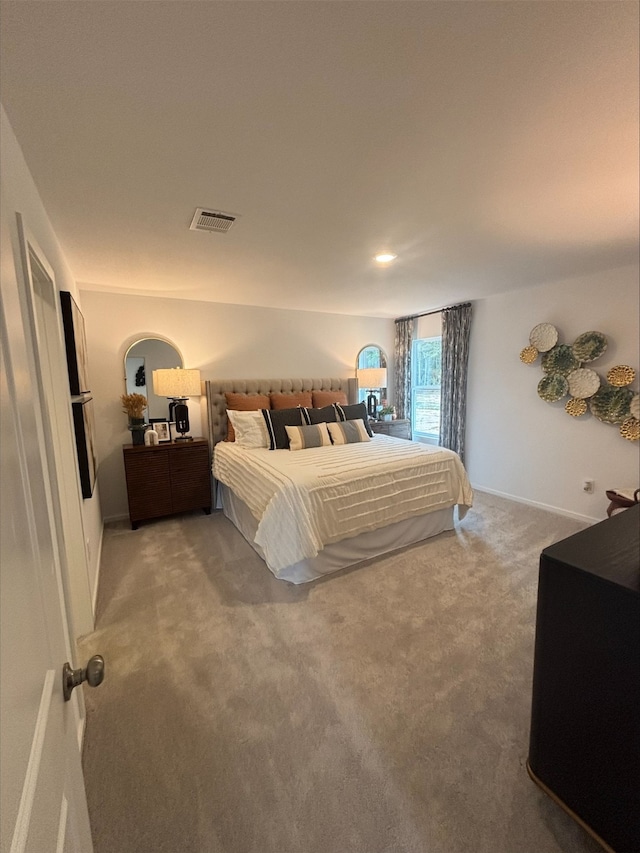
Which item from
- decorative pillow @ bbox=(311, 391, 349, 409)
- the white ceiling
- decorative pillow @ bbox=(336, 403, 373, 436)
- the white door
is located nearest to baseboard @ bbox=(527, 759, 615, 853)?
the white door

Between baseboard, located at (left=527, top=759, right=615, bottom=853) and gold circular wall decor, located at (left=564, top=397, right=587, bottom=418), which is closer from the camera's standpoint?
baseboard, located at (left=527, top=759, right=615, bottom=853)

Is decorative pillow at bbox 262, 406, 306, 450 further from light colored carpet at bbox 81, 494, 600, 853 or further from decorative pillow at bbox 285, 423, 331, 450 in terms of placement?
light colored carpet at bbox 81, 494, 600, 853

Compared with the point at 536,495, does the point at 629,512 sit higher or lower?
higher

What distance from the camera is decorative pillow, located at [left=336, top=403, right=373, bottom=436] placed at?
404 centimetres

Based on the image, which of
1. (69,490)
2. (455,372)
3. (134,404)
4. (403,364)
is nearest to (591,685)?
(69,490)

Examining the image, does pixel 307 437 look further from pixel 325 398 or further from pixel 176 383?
pixel 176 383

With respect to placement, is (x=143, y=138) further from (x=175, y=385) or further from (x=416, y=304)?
(x=416, y=304)

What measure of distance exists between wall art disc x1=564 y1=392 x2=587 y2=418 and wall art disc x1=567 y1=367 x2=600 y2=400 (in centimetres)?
4

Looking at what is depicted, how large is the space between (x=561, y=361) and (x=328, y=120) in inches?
129

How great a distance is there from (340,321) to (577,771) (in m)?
4.70

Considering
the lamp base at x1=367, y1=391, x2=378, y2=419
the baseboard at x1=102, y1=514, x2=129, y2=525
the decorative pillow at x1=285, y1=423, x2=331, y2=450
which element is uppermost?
the lamp base at x1=367, y1=391, x2=378, y2=419

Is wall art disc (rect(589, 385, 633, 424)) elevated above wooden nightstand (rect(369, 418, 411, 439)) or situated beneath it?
elevated above

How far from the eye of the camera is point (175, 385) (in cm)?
354

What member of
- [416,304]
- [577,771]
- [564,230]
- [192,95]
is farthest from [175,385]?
[577,771]
